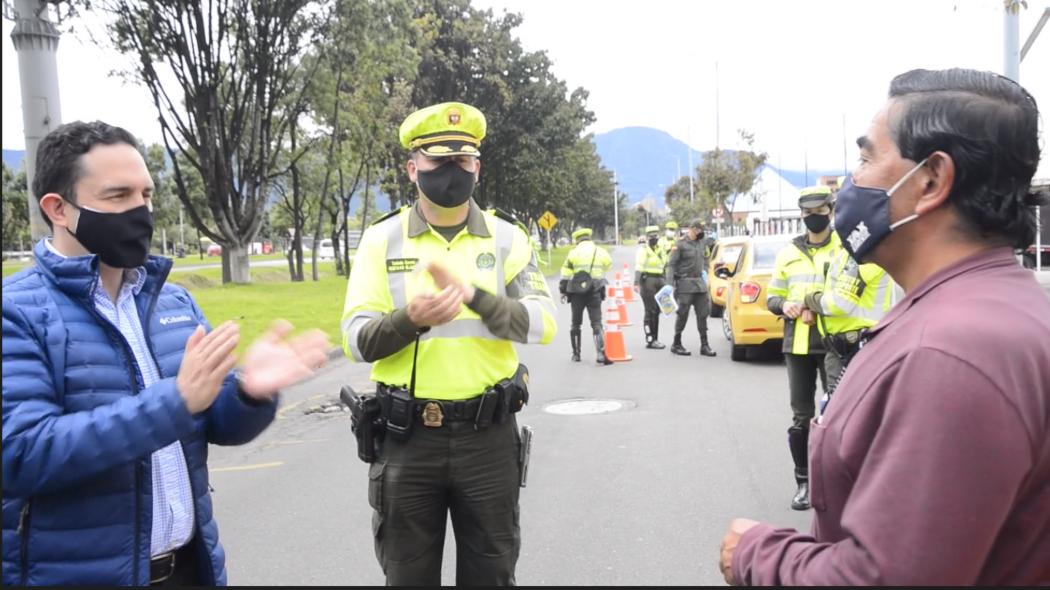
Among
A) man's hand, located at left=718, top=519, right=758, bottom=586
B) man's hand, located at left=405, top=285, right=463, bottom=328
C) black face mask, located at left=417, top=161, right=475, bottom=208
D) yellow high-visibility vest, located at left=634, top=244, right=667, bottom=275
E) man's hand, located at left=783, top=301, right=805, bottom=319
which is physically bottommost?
man's hand, located at left=718, top=519, right=758, bottom=586

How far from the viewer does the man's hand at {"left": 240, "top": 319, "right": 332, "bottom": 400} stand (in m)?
2.25

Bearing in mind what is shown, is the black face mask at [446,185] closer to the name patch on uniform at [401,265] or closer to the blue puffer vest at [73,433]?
the name patch on uniform at [401,265]

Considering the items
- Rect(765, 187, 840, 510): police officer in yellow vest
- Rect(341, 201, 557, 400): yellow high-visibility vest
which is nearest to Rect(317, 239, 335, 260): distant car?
Rect(765, 187, 840, 510): police officer in yellow vest

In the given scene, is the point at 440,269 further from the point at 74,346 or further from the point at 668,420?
the point at 668,420

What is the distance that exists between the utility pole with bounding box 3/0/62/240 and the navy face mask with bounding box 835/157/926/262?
6.77 meters

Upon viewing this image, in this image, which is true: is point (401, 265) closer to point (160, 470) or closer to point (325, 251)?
point (160, 470)

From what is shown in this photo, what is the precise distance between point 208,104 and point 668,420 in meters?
19.2

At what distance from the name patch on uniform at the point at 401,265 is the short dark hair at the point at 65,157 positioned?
1.12 metres

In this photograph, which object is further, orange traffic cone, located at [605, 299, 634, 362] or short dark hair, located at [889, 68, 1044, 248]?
orange traffic cone, located at [605, 299, 634, 362]

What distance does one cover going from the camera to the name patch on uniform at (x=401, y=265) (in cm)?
307

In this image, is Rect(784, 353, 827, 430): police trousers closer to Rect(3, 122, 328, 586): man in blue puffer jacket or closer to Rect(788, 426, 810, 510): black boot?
Rect(788, 426, 810, 510): black boot

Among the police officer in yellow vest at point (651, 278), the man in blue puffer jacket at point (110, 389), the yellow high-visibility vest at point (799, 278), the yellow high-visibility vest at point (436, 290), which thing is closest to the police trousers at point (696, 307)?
the police officer in yellow vest at point (651, 278)

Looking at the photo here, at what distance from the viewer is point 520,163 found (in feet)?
119

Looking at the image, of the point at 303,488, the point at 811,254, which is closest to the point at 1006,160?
the point at 811,254
